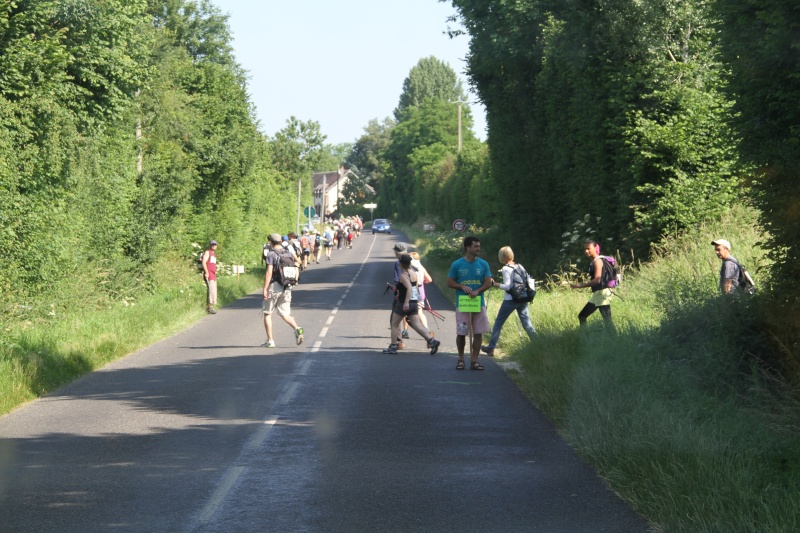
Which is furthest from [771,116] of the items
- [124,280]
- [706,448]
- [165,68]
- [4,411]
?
[165,68]

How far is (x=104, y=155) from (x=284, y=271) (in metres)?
9.12

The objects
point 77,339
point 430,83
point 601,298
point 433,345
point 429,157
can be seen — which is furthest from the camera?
point 430,83

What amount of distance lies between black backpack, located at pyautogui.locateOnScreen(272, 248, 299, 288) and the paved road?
2.29 m

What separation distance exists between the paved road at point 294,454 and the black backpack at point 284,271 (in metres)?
2.29

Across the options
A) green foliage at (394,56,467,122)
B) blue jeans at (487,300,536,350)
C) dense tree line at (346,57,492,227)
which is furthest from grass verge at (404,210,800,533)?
green foliage at (394,56,467,122)

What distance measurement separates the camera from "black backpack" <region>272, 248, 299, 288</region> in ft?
61.2

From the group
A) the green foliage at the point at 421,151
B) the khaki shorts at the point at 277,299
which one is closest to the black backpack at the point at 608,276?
the khaki shorts at the point at 277,299

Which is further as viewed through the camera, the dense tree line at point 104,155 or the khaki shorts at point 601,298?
the dense tree line at point 104,155

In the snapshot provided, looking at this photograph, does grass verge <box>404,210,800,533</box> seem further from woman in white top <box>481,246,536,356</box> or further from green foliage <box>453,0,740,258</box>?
green foliage <box>453,0,740,258</box>

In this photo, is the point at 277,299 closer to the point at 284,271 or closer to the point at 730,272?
the point at 284,271

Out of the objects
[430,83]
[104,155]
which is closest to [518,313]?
[104,155]

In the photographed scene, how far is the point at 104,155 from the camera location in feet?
83.9

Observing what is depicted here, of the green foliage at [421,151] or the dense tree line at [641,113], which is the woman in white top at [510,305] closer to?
the dense tree line at [641,113]

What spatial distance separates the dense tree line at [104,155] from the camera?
1834cm
